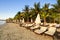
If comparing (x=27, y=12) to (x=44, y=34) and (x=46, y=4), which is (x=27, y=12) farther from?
(x=44, y=34)

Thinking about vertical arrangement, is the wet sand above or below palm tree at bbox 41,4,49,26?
below

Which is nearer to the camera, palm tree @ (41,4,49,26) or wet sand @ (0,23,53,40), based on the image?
wet sand @ (0,23,53,40)

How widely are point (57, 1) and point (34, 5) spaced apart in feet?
39.8

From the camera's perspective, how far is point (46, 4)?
3481 centimetres

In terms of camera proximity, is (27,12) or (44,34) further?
(27,12)

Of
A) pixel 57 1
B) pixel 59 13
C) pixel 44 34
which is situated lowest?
pixel 44 34

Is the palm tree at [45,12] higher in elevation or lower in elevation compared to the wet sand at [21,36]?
higher

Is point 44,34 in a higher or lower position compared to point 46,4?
lower

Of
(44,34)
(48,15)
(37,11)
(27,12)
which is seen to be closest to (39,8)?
(37,11)

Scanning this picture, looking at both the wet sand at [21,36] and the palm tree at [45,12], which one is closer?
the wet sand at [21,36]

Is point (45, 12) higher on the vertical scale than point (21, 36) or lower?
higher

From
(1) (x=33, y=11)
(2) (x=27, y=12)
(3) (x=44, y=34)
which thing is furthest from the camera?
(2) (x=27, y=12)

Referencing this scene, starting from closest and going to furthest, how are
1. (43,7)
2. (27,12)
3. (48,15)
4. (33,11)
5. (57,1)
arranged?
(57,1)
(48,15)
(43,7)
(33,11)
(27,12)

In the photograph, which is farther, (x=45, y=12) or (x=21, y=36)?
(x=45, y=12)
